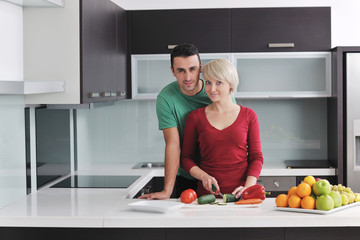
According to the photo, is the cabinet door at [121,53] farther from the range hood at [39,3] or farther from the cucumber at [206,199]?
the cucumber at [206,199]

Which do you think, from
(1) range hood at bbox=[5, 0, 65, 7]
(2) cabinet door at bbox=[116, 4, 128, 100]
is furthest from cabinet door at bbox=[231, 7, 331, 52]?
(1) range hood at bbox=[5, 0, 65, 7]

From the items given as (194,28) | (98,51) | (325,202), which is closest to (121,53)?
(194,28)

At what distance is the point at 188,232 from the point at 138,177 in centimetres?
158

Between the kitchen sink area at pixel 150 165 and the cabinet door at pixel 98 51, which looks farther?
the kitchen sink area at pixel 150 165

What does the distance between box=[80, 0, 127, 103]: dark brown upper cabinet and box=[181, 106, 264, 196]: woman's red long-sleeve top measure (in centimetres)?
68

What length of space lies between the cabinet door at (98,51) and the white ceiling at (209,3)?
79 centimetres

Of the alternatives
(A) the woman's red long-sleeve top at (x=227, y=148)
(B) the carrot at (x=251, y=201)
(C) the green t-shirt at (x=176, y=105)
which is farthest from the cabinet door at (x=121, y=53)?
(B) the carrot at (x=251, y=201)

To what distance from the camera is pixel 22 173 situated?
3131 mm

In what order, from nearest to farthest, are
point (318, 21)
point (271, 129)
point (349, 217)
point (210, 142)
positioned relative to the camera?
point (349, 217) → point (210, 142) → point (318, 21) → point (271, 129)

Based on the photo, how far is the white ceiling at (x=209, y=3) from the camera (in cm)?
469

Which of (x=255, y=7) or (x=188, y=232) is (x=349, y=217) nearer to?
(x=188, y=232)

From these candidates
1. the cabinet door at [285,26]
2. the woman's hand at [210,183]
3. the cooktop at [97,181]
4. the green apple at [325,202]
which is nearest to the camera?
the green apple at [325,202]

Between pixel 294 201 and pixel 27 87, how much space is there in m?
1.30

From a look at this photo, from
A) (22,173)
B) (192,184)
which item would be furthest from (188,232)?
(22,173)
